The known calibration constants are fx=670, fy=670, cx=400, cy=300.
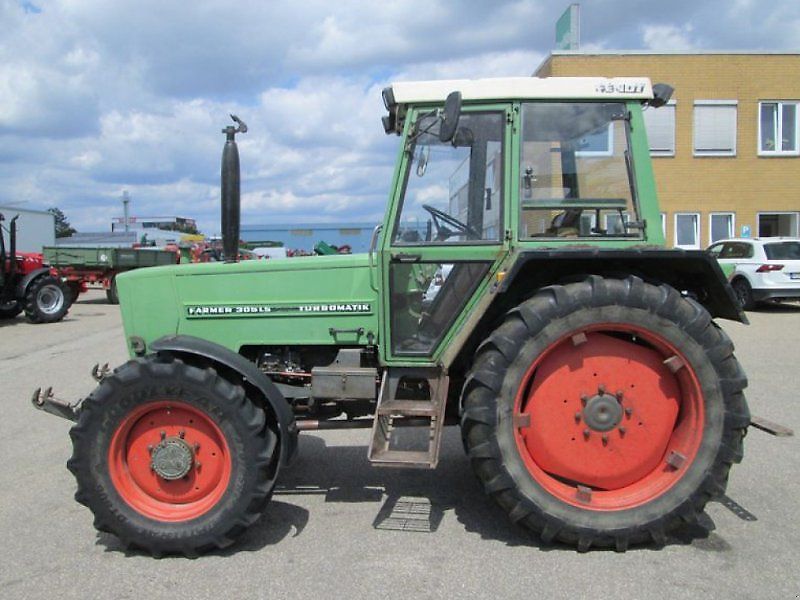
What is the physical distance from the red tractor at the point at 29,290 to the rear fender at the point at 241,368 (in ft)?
42.9

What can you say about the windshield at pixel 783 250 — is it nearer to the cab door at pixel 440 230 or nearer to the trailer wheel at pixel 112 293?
the cab door at pixel 440 230

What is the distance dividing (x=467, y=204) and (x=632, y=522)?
189 centimetres

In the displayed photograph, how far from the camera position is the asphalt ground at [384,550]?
313 cm

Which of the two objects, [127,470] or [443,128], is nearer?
[443,128]

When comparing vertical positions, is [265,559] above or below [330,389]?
below

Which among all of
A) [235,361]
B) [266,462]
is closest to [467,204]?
[235,361]

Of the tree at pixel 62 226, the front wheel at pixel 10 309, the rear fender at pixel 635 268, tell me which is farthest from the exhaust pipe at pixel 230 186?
the tree at pixel 62 226

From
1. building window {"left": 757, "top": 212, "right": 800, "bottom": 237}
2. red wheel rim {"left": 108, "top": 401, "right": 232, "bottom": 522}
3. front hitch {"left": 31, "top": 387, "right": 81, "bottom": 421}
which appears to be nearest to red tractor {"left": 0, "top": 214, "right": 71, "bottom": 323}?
front hitch {"left": 31, "top": 387, "right": 81, "bottom": 421}

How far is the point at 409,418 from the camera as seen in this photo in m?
3.79

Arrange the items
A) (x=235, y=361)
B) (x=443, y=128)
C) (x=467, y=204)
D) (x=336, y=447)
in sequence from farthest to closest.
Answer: (x=336, y=447), (x=467, y=204), (x=235, y=361), (x=443, y=128)

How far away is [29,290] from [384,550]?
14.3 m

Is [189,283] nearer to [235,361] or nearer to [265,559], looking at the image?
[235,361]

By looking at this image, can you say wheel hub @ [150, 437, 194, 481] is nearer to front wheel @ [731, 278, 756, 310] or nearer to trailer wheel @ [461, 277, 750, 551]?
trailer wheel @ [461, 277, 750, 551]

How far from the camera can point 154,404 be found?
3.49 m
